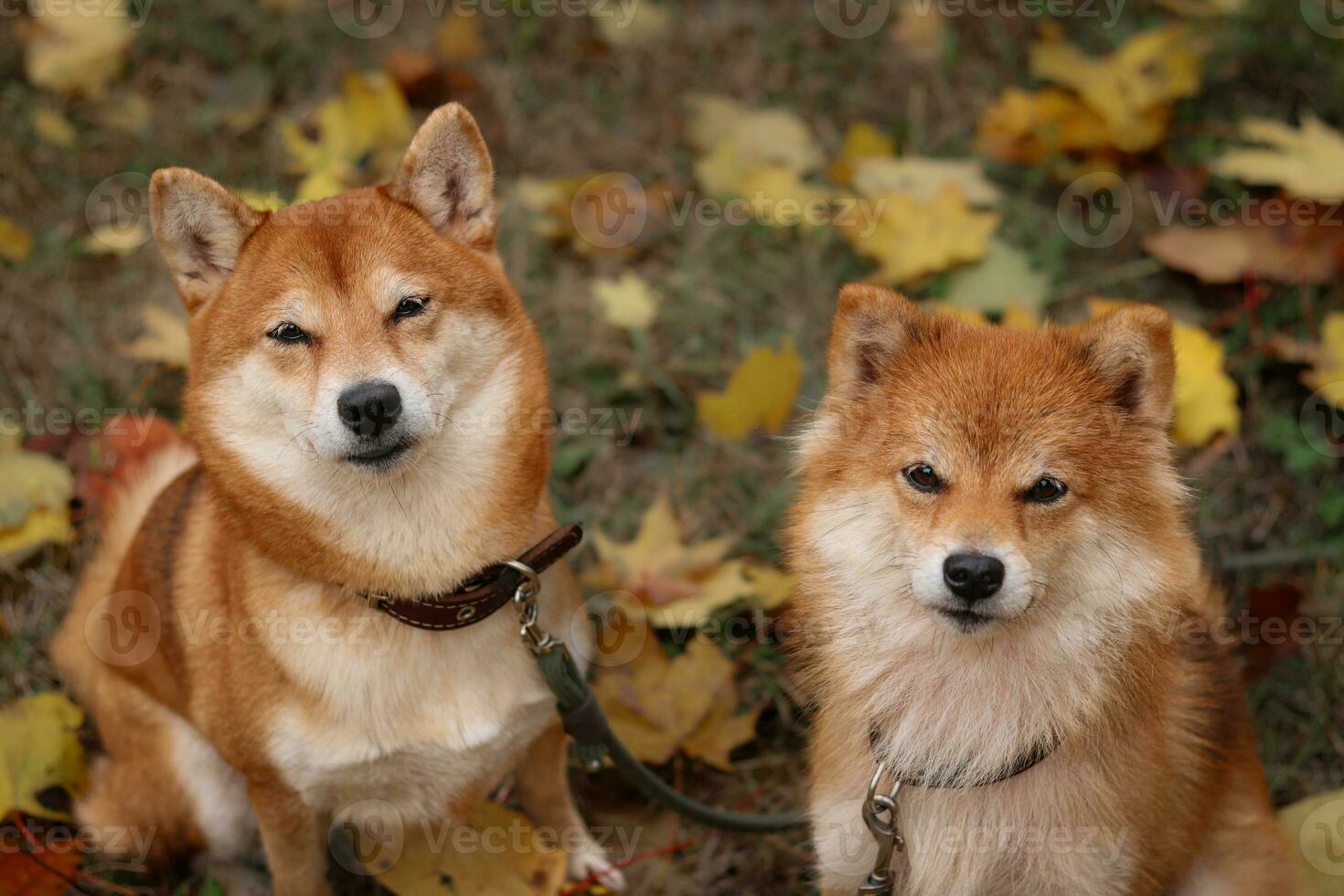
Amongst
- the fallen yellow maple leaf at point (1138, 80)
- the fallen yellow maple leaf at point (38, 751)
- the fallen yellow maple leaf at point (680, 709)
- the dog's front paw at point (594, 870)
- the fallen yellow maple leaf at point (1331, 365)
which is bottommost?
the dog's front paw at point (594, 870)

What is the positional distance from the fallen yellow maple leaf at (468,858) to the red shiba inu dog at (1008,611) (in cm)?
86

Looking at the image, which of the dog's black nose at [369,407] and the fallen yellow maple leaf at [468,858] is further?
the fallen yellow maple leaf at [468,858]

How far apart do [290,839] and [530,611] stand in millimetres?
837

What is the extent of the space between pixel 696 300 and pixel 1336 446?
7.88 feet

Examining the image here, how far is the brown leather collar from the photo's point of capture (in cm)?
264

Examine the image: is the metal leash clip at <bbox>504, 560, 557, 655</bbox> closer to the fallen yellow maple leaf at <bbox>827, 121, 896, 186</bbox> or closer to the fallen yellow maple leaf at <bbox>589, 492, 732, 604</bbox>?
the fallen yellow maple leaf at <bbox>589, 492, 732, 604</bbox>

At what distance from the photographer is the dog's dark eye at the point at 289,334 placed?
8.61ft

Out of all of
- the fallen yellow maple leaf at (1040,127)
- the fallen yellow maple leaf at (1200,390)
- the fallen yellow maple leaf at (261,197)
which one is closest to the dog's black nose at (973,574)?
the fallen yellow maple leaf at (1200,390)

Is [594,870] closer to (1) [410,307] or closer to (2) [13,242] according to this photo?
(1) [410,307]

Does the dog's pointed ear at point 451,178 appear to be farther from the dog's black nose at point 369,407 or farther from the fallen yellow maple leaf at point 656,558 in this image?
the fallen yellow maple leaf at point 656,558

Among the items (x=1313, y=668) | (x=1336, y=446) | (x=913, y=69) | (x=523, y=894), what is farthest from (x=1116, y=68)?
(x=523, y=894)

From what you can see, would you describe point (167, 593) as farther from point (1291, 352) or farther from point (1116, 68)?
point (1116, 68)

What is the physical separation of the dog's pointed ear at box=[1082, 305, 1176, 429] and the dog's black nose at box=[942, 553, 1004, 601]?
54cm

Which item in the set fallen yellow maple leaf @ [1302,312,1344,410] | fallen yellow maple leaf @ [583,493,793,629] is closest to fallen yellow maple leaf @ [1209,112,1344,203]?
fallen yellow maple leaf @ [1302,312,1344,410]
